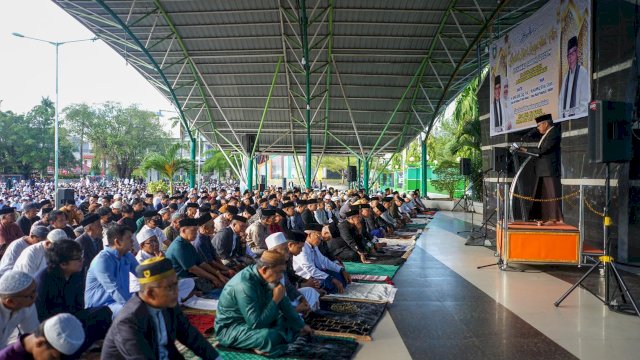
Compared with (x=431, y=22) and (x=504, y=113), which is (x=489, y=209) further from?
(x=431, y=22)

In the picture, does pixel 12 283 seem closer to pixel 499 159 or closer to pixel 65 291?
pixel 65 291

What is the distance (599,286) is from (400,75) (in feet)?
41.1

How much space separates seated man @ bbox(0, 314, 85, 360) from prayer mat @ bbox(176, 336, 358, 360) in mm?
1772

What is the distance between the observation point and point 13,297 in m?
2.62

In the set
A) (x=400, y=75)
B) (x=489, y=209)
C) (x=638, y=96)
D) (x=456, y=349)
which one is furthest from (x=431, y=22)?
(x=456, y=349)

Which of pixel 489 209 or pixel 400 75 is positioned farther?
pixel 400 75

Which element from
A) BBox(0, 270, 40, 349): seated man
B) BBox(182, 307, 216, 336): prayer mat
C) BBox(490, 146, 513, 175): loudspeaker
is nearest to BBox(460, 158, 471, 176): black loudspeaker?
BBox(490, 146, 513, 175): loudspeaker

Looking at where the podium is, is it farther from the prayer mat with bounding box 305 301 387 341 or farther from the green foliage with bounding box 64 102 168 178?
the green foliage with bounding box 64 102 168 178

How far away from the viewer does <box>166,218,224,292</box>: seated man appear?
5.07 meters

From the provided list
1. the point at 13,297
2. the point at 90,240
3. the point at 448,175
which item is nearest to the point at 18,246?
the point at 90,240

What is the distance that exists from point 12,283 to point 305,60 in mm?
13281

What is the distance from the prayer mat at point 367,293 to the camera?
17.8 feet

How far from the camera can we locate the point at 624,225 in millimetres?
7250

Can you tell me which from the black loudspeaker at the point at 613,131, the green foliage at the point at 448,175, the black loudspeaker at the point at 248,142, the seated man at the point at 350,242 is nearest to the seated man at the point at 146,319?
the black loudspeaker at the point at 613,131
